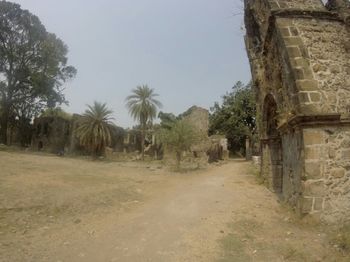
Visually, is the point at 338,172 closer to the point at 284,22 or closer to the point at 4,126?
the point at 284,22

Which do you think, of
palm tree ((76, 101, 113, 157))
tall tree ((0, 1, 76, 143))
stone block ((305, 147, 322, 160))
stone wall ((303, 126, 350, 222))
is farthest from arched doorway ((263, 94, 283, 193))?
tall tree ((0, 1, 76, 143))

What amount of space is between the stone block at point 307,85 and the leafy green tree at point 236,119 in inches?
1261

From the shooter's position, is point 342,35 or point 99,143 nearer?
point 342,35

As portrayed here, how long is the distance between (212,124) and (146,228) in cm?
3669

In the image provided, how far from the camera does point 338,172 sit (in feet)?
24.8

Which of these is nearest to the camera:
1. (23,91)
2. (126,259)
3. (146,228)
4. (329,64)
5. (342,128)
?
(126,259)

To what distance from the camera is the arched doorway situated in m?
12.0

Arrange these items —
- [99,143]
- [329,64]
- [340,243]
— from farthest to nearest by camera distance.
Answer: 1. [99,143]
2. [329,64]
3. [340,243]

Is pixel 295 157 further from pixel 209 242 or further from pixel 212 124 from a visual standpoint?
pixel 212 124

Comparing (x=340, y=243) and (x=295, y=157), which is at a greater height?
(x=295, y=157)

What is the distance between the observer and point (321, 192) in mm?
7418

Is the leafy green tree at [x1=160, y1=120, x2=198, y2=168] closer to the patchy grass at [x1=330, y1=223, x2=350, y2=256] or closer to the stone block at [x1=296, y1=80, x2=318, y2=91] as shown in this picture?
the stone block at [x1=296, y1=80, x2=318, y2=91]

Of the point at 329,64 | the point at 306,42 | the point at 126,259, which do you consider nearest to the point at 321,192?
the point at 329,64

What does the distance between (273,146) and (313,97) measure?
480 cm
